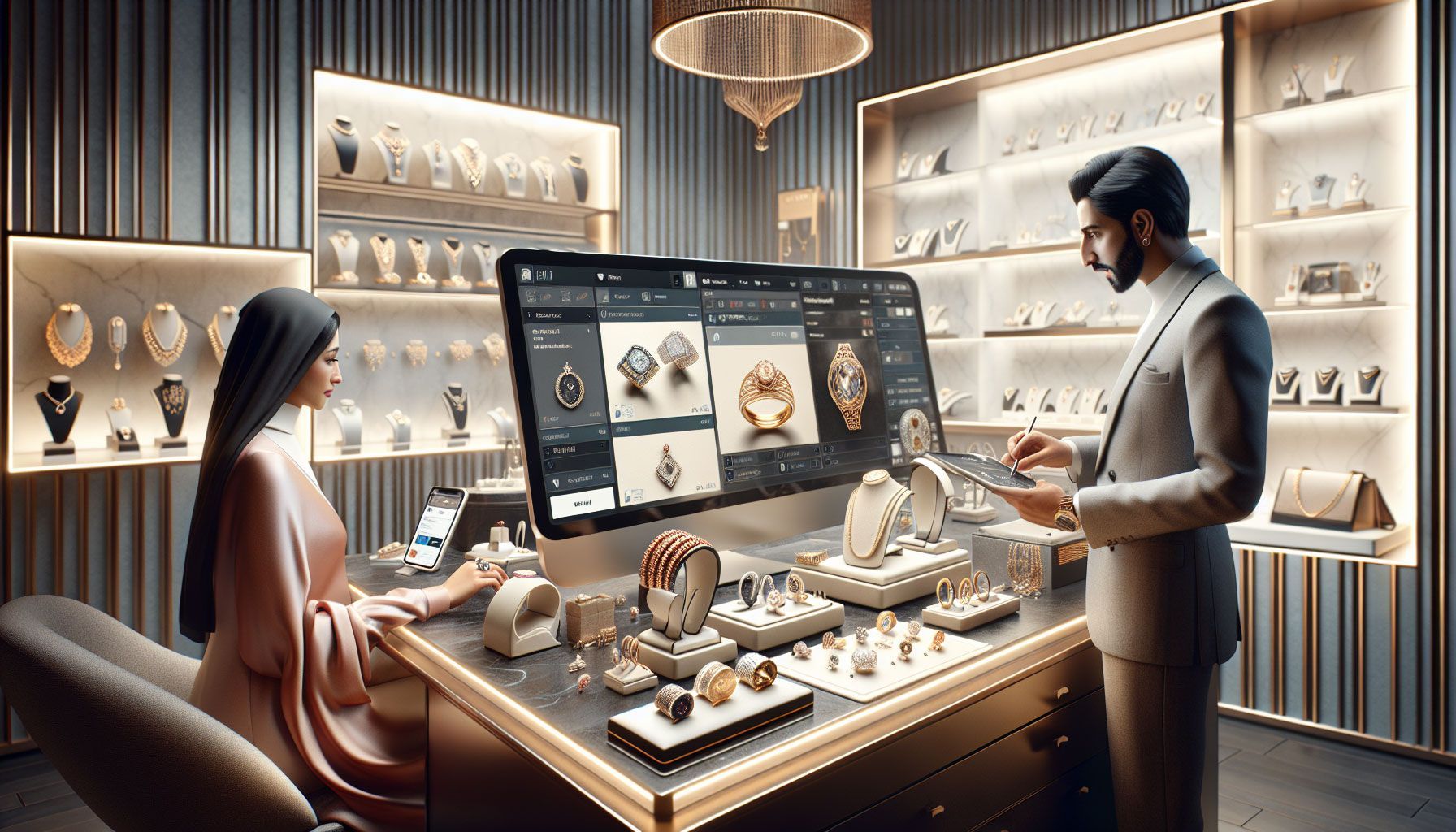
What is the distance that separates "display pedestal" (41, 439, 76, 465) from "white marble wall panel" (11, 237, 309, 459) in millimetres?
101

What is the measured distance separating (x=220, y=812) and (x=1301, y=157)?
417 cm

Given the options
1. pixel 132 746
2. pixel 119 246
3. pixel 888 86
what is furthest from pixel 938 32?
pixel 132 746

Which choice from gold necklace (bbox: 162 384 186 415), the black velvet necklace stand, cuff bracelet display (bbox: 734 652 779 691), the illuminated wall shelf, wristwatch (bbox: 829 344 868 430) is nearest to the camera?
cuff bracelet display (bbox: 734 652 779 691)

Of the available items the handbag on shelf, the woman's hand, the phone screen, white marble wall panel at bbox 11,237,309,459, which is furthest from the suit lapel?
white marble wall panel at bbox 11,237,309,459

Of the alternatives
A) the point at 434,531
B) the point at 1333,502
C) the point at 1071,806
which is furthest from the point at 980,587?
the point at 1333,502

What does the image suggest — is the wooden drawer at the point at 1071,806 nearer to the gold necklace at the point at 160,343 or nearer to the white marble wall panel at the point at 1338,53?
the white marble wall panel at the point at 1338,53

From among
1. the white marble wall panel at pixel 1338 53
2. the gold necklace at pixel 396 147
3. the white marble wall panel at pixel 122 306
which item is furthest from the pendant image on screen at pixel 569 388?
the white marble wall panel at pixel 1338 53

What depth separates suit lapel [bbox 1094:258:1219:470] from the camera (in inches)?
54.8

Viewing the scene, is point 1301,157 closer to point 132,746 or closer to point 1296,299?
point 1296,299

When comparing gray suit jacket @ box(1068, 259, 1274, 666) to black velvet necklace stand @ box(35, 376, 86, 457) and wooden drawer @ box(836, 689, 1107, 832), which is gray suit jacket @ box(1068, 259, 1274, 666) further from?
black velvet necklace stand @ box(35, 376, 86, 457)

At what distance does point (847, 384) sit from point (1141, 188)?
2.00 feet

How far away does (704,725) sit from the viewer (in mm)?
909

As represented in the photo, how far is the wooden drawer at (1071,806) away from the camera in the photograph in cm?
132

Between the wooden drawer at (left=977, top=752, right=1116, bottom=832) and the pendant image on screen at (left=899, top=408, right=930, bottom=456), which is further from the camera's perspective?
the pendant image on screen at (left=899, top=408, right=930, bottom=456)
